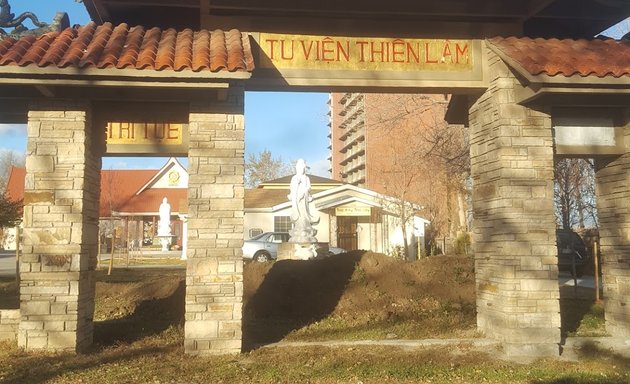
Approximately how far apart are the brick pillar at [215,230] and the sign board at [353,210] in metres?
22.8

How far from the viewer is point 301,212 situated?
1988cm

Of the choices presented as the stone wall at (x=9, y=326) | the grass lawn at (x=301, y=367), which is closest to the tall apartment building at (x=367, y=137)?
the grass lawn at (x=301, y=367)

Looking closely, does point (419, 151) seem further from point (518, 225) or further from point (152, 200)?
point (152, 200)

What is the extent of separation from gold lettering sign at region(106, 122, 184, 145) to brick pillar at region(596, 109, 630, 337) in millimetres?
6312

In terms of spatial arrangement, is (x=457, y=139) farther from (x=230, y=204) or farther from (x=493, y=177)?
(x=230, y=204)

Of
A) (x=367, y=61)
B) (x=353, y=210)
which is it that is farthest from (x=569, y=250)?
(x=367, y=61)

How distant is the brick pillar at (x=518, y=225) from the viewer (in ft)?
24.1

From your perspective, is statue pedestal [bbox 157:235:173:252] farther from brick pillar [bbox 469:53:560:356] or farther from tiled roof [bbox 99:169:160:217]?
brick pillar [bbox 469:53:560:356]

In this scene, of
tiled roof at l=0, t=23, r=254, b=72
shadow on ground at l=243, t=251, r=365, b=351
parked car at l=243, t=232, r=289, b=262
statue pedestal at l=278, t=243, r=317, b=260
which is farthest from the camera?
parked car at l=243, t=232, r=289, b=262

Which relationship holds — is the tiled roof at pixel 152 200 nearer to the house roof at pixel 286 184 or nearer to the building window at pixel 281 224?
the house roof at pixel 286 184

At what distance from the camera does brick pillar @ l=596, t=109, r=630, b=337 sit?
8.02 metres

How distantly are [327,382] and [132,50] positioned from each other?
14.8 ft

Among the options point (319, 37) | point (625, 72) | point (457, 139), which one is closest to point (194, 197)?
point (319, 37)

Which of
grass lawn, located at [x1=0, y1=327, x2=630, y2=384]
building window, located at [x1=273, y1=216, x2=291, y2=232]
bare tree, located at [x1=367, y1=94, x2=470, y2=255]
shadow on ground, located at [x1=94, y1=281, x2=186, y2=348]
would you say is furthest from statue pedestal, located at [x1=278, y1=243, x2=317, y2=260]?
building window, located at [x1=273, y1=216, x2=291, y2=232]
